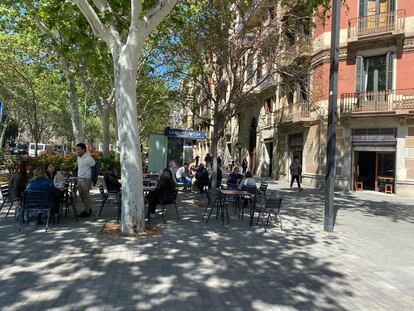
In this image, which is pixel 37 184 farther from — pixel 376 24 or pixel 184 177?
pixel 376 24

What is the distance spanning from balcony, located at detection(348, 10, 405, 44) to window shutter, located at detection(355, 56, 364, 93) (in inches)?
39.2

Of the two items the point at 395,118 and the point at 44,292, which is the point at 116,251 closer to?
the point at 44,292

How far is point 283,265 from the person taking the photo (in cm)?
624

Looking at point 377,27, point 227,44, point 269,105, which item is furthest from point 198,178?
point 269,105

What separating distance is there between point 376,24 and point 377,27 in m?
0.20

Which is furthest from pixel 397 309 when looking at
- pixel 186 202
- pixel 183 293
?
pixel 186 202

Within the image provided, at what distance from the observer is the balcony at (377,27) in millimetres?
19219

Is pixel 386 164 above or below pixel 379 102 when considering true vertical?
below

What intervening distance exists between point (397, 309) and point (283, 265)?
1856 mm

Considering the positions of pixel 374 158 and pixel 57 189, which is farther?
pixel 374 158

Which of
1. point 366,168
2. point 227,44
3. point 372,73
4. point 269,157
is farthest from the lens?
point 269,157

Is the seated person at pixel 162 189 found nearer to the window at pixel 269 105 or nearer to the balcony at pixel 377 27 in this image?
the balcony at pixel 377 27

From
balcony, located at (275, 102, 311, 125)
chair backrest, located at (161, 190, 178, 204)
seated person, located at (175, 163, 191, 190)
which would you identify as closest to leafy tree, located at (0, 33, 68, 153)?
seated person, located at (175, 163, 191, 190)

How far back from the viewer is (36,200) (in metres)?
8.04
